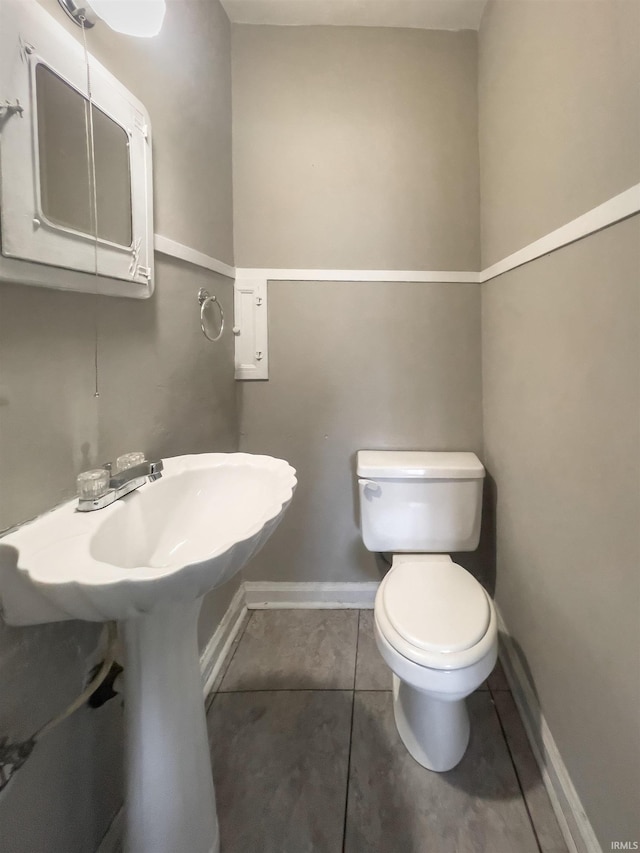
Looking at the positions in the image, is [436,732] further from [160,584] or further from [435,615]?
[160,584]

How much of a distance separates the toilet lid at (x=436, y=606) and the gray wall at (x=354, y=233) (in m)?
0.51

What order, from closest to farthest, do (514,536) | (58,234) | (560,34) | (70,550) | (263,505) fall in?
(70,550), (58,234), (263,505), (560,34), (514,536)

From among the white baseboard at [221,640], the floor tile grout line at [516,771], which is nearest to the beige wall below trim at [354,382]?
the white baseboard at [221,640]

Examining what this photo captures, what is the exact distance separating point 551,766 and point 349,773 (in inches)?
21.3

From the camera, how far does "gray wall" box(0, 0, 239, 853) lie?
692mm

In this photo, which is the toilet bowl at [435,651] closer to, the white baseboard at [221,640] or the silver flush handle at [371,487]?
the silver flush handle at [371,487]

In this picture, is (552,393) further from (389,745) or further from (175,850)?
(175,850)

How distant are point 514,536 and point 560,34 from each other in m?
1.43

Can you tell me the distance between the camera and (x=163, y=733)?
79 cm

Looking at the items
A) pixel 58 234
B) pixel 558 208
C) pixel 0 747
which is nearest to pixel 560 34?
pixel 558 208

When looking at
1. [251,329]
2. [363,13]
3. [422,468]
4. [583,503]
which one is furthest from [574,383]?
[363,13]

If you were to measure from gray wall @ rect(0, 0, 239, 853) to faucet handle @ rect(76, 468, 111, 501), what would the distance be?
0.05 meters

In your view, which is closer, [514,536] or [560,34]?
[560,34]

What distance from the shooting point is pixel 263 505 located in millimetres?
896
